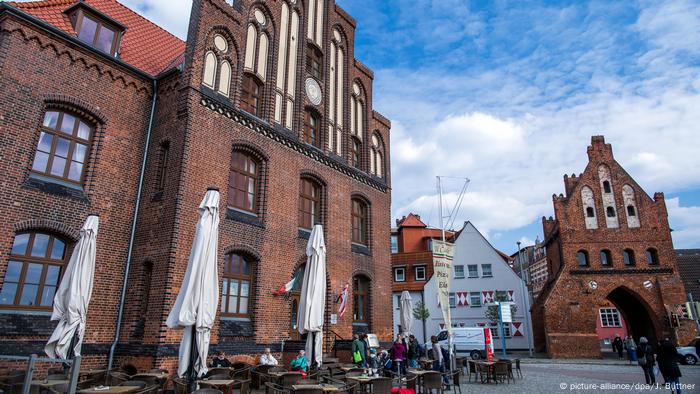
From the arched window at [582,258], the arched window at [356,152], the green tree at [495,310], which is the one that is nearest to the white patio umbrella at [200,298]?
the arched window at [356,152]

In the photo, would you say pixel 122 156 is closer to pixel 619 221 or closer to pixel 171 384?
pixel 171 384

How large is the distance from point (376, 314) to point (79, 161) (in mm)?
12280

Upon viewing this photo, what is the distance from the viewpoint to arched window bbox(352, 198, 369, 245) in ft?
62.4

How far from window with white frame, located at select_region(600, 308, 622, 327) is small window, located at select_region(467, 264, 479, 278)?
841 inches

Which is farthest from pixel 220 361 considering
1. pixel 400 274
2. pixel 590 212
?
pixel 400 274

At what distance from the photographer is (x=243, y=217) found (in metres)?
13.7

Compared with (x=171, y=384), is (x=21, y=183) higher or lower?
higher

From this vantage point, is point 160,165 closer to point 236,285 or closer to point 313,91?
point 236,285

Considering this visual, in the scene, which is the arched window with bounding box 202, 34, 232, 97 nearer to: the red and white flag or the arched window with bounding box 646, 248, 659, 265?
the red and white flag

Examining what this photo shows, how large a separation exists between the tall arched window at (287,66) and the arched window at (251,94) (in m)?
0.71

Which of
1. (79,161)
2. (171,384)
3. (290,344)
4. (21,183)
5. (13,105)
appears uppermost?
(13,105)

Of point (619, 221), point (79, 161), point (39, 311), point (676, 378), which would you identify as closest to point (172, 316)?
point (39, 311)

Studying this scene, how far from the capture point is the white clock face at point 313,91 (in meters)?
17.5

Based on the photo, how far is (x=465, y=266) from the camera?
35375 mm
